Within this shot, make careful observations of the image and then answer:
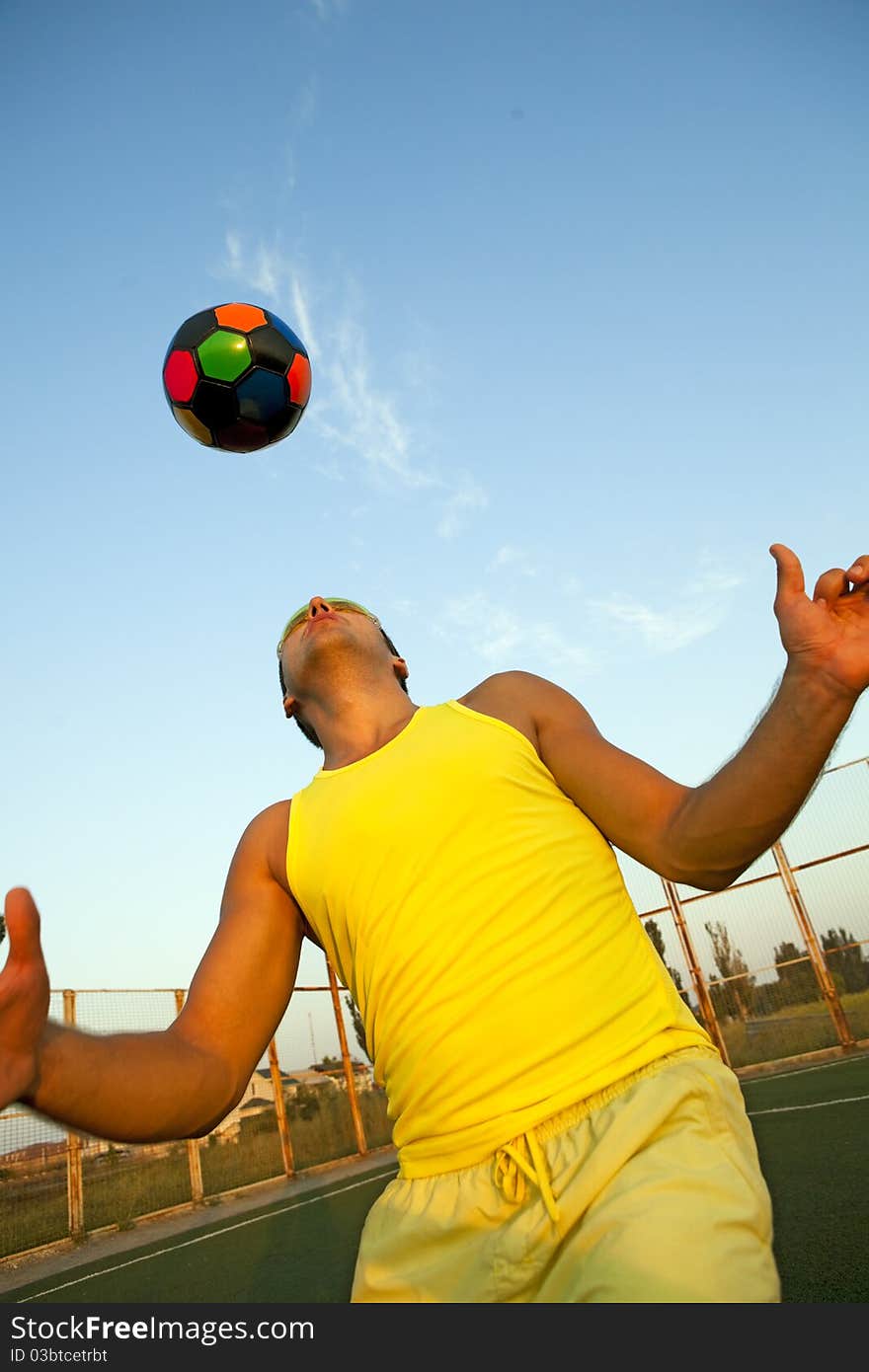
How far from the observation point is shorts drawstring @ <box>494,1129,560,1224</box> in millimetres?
1281

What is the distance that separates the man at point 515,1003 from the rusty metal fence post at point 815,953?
10582 mm

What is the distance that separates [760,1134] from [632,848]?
6.59 m

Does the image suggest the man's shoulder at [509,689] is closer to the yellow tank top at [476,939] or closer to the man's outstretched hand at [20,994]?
the yellow tank top at [476,939]

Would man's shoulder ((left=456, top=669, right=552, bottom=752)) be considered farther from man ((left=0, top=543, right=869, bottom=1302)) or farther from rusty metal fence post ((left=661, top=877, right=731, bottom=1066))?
rusty metal fence post ((left=661, top=877, right=731, bottom=1066))

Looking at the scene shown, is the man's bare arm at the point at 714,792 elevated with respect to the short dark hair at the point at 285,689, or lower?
lower

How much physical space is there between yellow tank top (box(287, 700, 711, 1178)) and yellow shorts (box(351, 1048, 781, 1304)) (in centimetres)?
4

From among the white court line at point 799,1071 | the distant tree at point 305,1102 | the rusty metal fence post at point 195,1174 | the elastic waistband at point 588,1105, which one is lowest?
the white court line at point 799,1071

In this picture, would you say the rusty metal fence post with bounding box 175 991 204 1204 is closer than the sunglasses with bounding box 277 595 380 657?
No

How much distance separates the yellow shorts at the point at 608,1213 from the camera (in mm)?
1119

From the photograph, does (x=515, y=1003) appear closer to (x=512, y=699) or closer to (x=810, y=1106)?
(x=512, y=699)

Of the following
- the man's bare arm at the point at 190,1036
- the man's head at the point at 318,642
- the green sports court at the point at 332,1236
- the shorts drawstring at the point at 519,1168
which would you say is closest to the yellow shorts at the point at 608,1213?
the shorts drawstring at the point at 519,1168

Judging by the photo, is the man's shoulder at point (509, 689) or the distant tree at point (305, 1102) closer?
the man's shoulder at point (509, 689)

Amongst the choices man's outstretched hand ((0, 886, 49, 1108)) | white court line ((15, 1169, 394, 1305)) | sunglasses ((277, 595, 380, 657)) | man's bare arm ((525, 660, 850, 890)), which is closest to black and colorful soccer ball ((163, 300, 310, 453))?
sunglasses ((277, 595, 380, 657))

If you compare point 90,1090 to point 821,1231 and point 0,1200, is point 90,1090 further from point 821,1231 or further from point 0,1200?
point 0,1200
